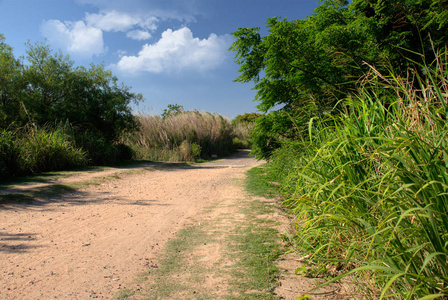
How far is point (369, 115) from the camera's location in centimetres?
364

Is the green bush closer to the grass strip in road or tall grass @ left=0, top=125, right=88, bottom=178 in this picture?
tall grass @ left=0, top=125, right=88, bottom=178

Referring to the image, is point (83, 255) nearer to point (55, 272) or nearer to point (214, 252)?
point (55, 272)

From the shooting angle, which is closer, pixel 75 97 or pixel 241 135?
pixel 75 97

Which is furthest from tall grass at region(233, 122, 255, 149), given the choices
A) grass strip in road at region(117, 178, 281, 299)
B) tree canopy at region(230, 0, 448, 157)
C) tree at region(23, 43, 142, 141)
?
grass strip in road at region(117, 178, 281, 299)

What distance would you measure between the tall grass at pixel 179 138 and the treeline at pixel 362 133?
9284mm

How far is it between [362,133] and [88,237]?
407cm

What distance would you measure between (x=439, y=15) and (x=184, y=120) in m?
16.8

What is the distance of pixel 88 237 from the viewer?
450 centimetres

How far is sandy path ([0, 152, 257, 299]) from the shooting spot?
10.1 ft

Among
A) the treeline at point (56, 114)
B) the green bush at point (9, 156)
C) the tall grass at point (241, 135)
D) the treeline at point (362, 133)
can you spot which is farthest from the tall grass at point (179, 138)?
the treeline at point (362, 133)

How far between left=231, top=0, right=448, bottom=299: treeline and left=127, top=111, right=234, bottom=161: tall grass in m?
9.28

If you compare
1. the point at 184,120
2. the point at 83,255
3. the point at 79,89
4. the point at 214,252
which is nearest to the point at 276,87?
the point at 214,252

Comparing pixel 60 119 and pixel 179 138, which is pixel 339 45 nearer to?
pixel 60 119

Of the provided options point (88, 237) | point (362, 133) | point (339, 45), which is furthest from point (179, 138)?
point (362, 133)
